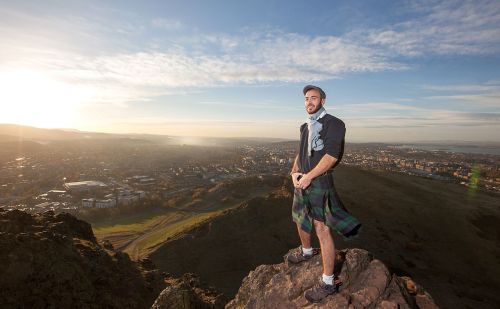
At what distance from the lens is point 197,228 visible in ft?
129

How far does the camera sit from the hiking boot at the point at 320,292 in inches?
226

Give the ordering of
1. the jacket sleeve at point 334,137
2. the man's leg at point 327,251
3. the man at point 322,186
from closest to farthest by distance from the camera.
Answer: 1. the jacket sleeve at point 334,137
2. the man at point 322,186
3. the man's leg at point 327,251

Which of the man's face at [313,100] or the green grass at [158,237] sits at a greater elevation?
the man's face at [313,100]

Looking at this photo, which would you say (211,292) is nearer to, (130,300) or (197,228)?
(130,300)

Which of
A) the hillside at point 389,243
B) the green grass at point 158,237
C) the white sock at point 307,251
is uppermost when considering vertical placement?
the white sock at point 307,251

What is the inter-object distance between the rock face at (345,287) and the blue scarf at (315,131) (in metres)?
2.54

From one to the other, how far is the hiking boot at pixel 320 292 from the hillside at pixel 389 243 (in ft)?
69.3

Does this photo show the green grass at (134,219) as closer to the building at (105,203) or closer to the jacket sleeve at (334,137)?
the building at (105,203)

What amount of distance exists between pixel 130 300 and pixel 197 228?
27319mm

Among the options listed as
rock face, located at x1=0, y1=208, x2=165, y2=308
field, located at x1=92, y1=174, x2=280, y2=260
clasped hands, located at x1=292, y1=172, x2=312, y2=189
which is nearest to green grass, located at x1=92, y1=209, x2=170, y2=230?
field, located at x1=92, y1=174, x2=280, y2=260

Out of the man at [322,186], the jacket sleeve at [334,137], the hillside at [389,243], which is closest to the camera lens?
the jacket sleeve at [334,137]

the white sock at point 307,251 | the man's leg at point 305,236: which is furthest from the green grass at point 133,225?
the man's leg at point 305,236

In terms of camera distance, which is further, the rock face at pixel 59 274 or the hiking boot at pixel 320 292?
the rock face at pixel 59 274

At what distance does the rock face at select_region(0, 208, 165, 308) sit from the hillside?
13.4 metres
